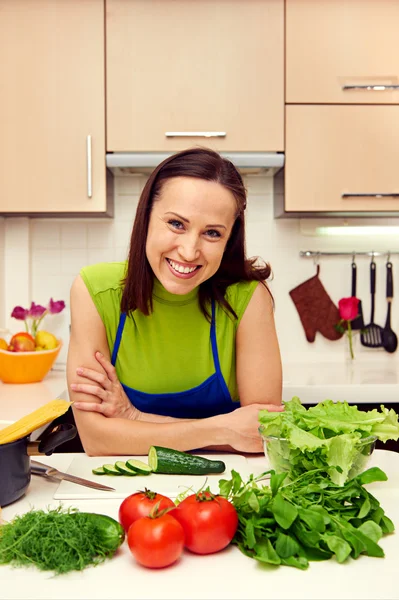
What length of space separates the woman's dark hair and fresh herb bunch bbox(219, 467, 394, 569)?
75 centimetres

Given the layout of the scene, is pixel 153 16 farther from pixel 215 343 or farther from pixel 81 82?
pixel 215 343

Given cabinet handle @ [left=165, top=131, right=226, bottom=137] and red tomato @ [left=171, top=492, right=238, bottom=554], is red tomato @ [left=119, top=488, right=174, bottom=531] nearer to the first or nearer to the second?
red tomato @ [left=171, top=492, right=238, bottom=554]

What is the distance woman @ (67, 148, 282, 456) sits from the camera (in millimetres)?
1452

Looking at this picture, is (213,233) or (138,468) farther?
(213,233)

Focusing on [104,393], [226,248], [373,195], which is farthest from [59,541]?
[373,195]

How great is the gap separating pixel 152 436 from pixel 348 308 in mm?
1682

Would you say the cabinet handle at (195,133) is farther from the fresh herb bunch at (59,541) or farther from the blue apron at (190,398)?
the fresh herb bunch at (59,541)

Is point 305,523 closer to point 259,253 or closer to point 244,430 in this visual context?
point 244,430

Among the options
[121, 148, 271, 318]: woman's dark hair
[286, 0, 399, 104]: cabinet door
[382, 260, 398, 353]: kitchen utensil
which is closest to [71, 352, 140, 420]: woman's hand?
[121, 148, 271, 318]: woman's dark hair

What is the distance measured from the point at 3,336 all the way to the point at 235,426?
1708mm

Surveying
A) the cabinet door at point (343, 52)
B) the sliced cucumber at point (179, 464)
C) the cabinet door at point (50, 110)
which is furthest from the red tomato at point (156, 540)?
the cabinet door at point (343, 52)

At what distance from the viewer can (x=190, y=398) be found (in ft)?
5.44

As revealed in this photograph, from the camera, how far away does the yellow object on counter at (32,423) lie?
105 centimetres

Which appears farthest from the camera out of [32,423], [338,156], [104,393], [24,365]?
[338,156]
